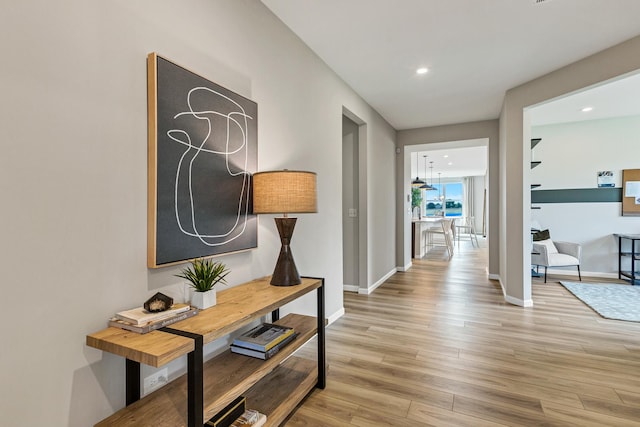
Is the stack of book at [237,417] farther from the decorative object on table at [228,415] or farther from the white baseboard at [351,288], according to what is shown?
the white baseboard at [351,288]

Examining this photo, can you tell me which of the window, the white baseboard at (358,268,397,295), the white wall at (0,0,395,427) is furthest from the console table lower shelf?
the window

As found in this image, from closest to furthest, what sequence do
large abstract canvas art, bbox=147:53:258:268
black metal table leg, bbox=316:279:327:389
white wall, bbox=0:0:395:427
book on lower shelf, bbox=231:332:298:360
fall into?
white wall, bbox=0:0:395:427 < large abstract canvas art, bbox=147:53:258:268 < book on lower shelf, bbox=231:332:298:360 < black metal table leg, bbox=316:279:327:389

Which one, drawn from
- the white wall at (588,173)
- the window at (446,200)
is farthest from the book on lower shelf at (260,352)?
the window at (446,200)

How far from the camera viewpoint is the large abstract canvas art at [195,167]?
1.36m

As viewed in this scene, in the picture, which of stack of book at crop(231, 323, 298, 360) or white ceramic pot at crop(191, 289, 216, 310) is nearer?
white ceramic pot at crop(191, 289, 216, 310)

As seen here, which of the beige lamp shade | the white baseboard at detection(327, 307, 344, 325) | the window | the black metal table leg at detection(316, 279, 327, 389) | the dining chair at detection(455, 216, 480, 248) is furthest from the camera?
the window

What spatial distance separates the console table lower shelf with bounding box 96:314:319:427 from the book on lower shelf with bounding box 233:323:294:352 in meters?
0.06

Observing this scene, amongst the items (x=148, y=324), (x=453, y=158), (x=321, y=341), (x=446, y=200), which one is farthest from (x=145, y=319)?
(x=446, y=200)

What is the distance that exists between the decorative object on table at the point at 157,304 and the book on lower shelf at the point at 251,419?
2.06ft

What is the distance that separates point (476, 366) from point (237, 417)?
179 centimetres

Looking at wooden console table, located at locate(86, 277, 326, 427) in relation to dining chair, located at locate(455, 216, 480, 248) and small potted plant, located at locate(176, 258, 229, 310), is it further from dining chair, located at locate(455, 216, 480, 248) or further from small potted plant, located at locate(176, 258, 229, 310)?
dining chair, located at locate(455, 216, 480, 248)

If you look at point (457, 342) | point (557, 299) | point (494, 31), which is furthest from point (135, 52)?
point (557, 299)

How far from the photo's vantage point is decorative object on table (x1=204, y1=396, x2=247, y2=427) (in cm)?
128

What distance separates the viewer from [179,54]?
59.7 inches
